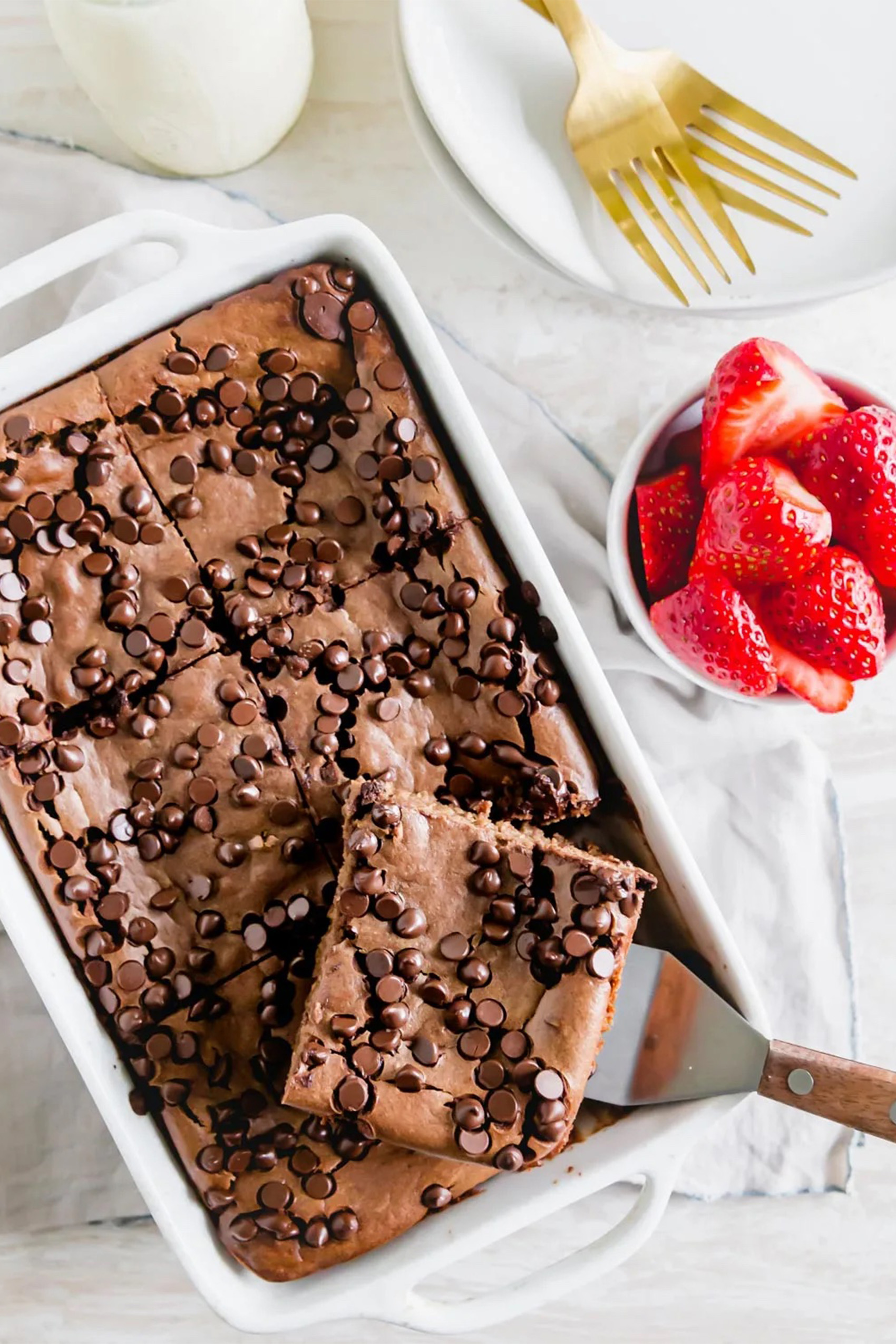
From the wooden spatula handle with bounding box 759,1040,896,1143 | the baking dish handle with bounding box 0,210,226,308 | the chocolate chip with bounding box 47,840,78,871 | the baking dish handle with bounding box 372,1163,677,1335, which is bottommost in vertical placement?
the baking dish handle with bounding box 372,1163,677,1335

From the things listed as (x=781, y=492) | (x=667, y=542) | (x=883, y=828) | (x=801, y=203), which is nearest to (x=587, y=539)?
Answer: (x=667, y=542)

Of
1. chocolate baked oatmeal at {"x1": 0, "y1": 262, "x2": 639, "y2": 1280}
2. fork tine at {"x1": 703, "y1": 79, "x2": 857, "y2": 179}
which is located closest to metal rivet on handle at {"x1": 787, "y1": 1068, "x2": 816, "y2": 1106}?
chocolate baked oatmeal at {"x1": 0, "y1": 262, "x2": 639, "y2": 1280}

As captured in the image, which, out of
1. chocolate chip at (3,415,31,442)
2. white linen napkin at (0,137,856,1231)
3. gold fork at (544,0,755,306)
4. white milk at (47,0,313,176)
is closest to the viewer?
white milk at (47,0,313,176)

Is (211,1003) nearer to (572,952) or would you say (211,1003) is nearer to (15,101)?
(572,952)

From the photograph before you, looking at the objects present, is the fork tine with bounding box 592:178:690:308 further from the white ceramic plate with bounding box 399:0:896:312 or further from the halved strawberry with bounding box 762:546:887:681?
the halved strawberry with bounding box 762:546:887:681

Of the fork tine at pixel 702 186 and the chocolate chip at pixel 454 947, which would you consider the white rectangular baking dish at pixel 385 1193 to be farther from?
the fork tine at pixel 702 186

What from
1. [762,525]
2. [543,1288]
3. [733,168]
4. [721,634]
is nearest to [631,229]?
[733,168]
